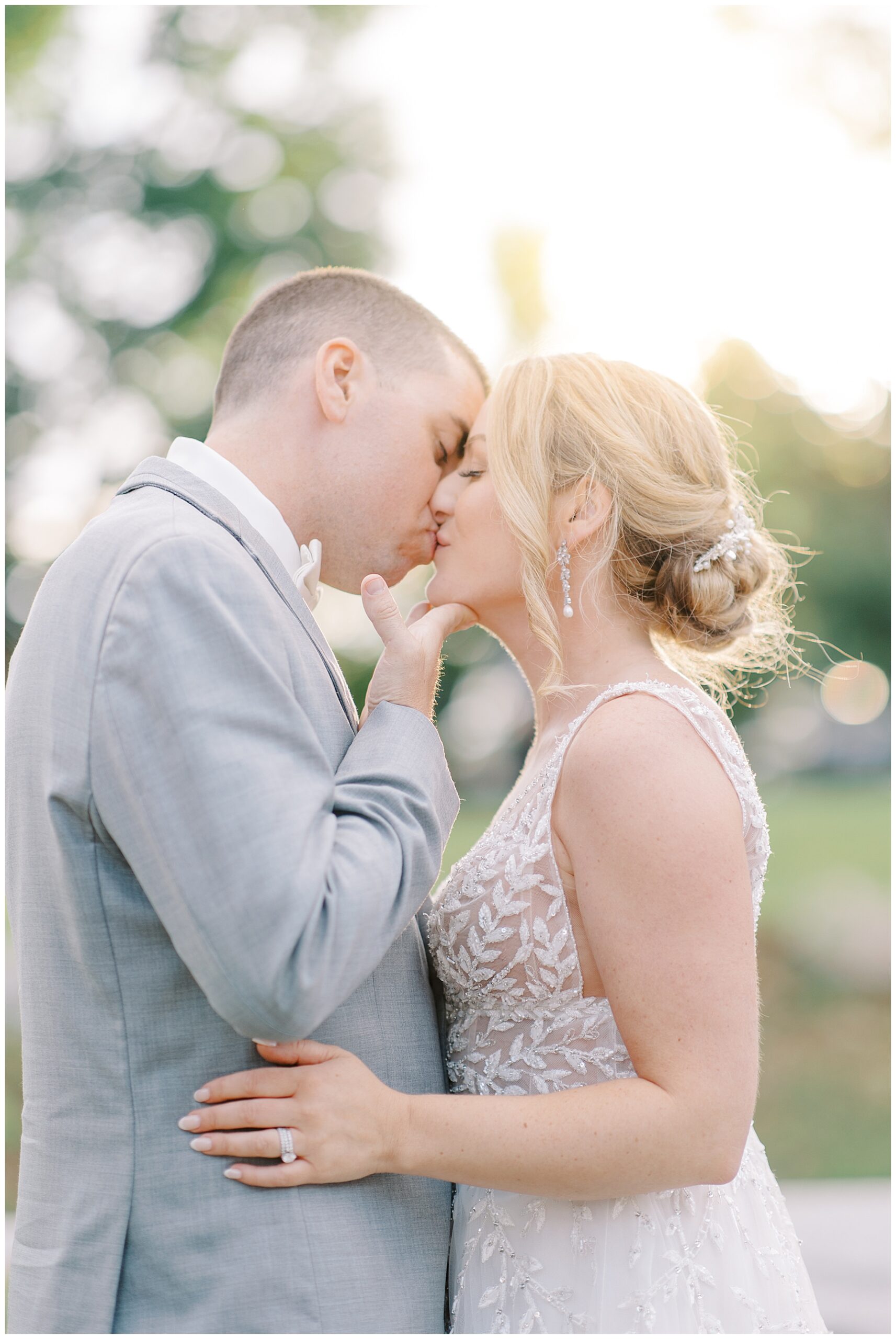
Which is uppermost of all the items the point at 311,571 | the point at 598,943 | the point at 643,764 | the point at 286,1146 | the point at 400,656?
the point at 311,571

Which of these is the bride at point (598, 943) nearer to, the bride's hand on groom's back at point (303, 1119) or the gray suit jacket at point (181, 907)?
the bride's hand on groom's back at point (303, 1119)

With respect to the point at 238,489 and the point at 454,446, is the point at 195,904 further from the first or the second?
the point at 454,446

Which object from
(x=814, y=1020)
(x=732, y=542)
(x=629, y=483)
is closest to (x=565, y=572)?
(x=629, y=483)

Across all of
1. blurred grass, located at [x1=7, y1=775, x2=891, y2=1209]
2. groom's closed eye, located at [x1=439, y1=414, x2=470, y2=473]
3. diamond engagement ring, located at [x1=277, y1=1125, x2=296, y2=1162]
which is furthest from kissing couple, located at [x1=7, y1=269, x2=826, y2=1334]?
blurred grass, located at [x1=7, y1=775, x2=891, y2=1209]

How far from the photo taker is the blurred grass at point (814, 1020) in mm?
8195

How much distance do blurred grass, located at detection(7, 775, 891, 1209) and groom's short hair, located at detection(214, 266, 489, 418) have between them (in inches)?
213

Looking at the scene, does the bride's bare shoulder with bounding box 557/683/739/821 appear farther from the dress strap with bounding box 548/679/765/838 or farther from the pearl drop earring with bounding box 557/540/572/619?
the pearl drop earring with bounding box 557/540/572/619

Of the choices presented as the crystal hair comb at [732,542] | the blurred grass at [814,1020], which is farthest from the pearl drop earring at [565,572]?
the blurred grass at [814,1020]

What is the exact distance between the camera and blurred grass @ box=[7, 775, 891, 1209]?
8.20 metres

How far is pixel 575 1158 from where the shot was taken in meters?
1.89

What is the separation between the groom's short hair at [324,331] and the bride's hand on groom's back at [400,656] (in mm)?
720

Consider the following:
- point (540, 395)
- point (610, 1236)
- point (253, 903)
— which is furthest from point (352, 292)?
point (610, 1236)

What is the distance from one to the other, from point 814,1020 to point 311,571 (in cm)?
1127

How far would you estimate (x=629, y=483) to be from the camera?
237 centimetres
